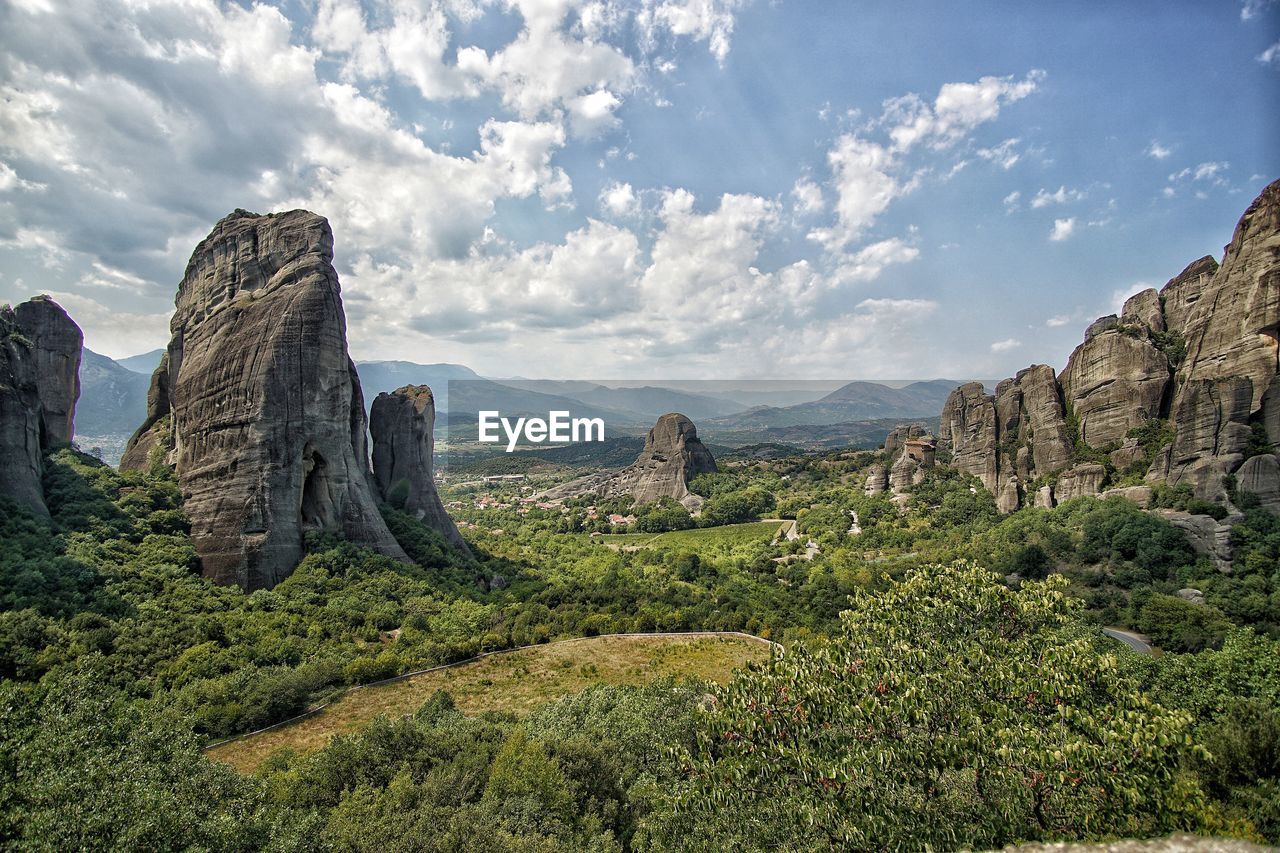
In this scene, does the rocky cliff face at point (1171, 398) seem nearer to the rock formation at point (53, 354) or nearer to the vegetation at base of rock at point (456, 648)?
the vegetation at base of rock at point (456, 648)

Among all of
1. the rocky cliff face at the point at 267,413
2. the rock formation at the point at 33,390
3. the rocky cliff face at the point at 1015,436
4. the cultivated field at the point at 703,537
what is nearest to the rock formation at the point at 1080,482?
the rocky cliff face at the point at 1015,436

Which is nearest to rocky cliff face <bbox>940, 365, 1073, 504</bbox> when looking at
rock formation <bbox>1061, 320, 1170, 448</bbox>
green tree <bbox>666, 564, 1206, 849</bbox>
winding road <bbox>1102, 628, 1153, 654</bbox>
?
rock formation <bbox>1061, 320, 1170, 448</bbox>

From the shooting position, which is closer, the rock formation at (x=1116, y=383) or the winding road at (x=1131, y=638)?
the winding road at (x=1131, y=638)

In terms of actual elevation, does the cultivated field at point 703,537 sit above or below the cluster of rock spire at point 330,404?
below

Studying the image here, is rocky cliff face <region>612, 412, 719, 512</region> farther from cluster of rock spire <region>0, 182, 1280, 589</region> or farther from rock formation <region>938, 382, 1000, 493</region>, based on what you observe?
cluster of rock spire <region>0, 182, 1280, 589</region>

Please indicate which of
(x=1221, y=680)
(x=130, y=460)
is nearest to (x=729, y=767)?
(x=1221, y=680)

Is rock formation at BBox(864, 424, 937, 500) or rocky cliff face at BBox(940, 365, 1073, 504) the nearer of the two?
rocky cliff face at BBox(940, 365, 1073, 504)

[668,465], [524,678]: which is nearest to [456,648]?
[524,678]
